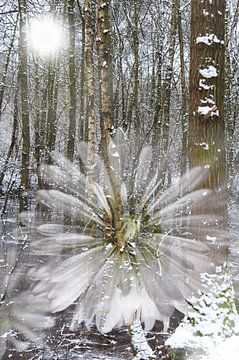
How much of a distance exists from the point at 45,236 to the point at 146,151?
4.89 metres

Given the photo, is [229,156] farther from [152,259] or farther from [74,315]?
[74,315]

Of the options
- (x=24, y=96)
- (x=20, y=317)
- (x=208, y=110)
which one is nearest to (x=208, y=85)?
(x=208, y=110)

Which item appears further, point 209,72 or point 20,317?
point 20,317

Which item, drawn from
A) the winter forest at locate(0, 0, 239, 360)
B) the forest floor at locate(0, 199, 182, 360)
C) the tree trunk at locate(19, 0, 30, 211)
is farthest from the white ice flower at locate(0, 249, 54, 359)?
the tree trunk at locate(19, 0, 30, 211)

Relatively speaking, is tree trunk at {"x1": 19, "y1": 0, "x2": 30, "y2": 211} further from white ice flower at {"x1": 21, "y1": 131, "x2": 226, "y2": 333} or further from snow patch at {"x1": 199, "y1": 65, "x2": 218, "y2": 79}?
snow patch at {"x1": 199, "y1": 65, "x2": 218, "y2": 79}

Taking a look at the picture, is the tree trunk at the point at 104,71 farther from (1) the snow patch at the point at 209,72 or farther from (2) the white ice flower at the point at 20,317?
(1) the snow patch at the point at 209,72

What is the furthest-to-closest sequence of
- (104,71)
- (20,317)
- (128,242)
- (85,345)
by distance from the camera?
(104,71), (128,242), (20,317), (85,345)

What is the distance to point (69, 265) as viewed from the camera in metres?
9.54

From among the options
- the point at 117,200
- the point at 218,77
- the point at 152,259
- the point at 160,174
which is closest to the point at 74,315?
the point at 117,200

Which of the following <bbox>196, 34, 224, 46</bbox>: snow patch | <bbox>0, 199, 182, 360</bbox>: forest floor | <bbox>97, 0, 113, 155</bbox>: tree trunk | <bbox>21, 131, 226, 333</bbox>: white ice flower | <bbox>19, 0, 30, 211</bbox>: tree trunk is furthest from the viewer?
<bbox>19, 0, 30, 211</bbox>: tree trunk

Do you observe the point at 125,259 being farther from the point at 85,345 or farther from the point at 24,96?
the point at 24,96

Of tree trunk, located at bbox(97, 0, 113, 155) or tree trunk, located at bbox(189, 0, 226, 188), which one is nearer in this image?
tree trunk, located at bbox(189, 0, 226, 188)

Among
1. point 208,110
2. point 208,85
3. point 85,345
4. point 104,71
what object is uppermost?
point 104,71

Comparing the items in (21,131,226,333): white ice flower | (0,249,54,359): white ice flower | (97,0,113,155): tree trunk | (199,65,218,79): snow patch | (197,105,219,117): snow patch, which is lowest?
(0,249,54,359): white ice flower
